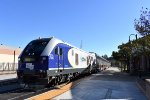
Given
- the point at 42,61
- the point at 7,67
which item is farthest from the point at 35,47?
the point at 7,67

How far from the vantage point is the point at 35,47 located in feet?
66.9

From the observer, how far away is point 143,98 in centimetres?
1628

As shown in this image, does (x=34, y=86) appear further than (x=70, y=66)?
No

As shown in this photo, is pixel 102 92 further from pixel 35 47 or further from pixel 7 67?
pixel 7 67

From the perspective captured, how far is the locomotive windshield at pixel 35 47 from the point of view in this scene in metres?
19.9

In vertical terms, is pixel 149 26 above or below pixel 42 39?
above

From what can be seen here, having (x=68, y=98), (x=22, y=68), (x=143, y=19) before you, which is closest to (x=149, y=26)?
(x=143, y=19)

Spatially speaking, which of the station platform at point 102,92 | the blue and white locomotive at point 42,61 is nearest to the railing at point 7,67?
the station platform at point 102,92

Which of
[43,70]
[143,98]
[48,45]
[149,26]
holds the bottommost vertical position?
[143,98]

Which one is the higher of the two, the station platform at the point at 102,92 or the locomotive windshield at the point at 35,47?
A: the locomotive windshield at the point at 35,47

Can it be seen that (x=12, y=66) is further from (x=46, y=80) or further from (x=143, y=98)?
(x=143, y=98)

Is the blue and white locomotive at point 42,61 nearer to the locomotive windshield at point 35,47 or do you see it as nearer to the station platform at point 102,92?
the locomotive windshield at point 35,47

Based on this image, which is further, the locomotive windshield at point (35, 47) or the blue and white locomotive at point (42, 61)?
the locomotive windshield at point (35, 47)

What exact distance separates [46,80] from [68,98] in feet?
12.2
